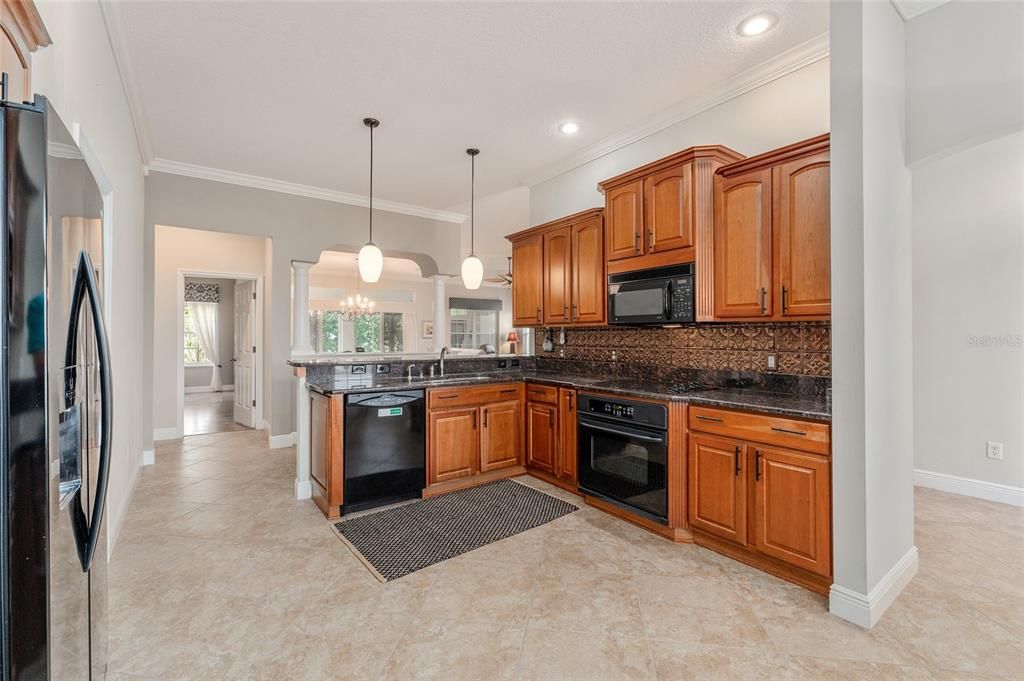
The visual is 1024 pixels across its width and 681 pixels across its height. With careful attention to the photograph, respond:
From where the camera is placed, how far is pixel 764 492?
237 centimetres

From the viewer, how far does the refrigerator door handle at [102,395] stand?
1208 millimetres

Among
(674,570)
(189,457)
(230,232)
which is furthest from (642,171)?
(189,457)

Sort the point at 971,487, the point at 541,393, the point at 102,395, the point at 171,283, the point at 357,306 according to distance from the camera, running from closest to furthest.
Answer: the point at 102,395
the point at 971,487
the point at 541,393
the point at 171,283
the point at 357,306

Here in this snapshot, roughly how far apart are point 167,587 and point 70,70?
2.33m

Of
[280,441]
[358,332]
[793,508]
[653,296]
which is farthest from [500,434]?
[358,332]

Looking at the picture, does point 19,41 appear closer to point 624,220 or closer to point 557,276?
point 624,220

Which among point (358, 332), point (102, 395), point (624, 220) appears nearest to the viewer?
point (102, 395)

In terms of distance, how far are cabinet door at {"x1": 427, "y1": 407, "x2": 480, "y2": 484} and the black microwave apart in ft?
4.48

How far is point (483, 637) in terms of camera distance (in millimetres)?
1928

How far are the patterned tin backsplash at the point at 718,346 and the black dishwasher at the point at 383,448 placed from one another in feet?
5.47

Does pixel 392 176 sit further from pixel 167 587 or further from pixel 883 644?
pixel 883 644

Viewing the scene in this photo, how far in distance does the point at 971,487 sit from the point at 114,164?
618 centimetres

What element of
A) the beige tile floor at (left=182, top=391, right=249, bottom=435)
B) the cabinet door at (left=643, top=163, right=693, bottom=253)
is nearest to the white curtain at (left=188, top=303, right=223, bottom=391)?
the beige tile floor at (left=182, top=391, right=249, bottom=435)

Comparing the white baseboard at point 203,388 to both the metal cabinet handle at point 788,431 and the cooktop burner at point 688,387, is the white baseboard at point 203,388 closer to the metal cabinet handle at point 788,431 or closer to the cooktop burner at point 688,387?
the cooktop burner at point 688,387
